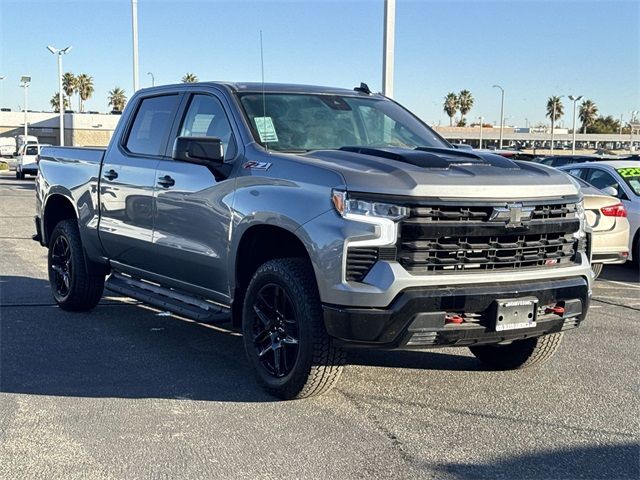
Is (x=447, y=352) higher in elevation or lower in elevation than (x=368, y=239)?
lower

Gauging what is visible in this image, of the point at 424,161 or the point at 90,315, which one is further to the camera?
the point at 90,315

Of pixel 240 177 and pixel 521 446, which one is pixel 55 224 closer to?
pixel 240 177

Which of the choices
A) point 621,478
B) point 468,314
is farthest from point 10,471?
point 621,478

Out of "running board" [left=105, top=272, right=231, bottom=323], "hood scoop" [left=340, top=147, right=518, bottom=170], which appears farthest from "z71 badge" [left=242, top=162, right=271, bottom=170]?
"running board" [left=105, top=272, right=231, bottom=323]

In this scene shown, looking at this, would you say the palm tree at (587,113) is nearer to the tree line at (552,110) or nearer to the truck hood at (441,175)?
the tree line at (552,110)

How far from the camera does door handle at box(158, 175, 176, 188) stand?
19.3ft

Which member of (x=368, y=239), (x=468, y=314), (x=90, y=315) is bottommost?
(x=90, y=315)

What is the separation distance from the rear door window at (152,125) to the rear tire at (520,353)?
3.01 meters

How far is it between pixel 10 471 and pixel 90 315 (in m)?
3.75

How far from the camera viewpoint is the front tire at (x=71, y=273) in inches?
290

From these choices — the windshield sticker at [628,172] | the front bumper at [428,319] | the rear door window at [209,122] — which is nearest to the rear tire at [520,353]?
the front bumper at [428,319]

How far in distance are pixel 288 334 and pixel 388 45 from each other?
907 cm

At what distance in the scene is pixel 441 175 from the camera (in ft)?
14.8

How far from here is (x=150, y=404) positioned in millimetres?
4832
